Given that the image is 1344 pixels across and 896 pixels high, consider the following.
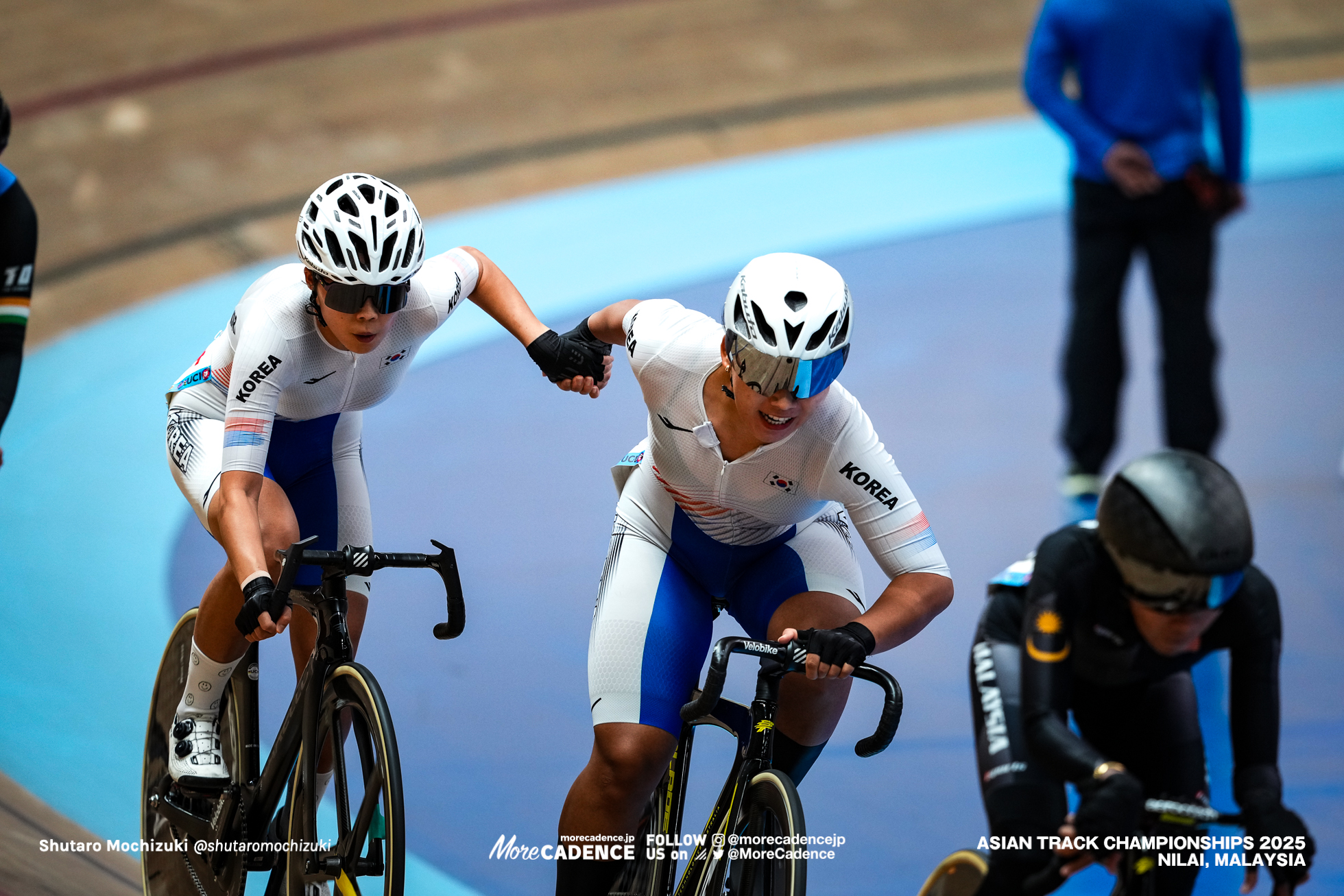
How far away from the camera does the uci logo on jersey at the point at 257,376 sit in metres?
3.17

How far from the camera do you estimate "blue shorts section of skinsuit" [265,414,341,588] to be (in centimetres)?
346

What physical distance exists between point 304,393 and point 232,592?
17.9 inches

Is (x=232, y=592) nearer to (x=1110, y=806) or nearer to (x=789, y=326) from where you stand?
(x=789, y=326)

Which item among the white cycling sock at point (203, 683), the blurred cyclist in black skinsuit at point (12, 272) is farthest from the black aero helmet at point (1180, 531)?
the blurred cyclist in black skinsuit at point (12, 272)

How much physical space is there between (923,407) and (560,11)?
481cm

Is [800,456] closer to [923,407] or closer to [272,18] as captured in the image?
[923,407]

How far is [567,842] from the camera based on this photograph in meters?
3.01

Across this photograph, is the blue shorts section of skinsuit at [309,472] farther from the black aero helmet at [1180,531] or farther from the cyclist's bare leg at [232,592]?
the black aero helmet at [1180,531]

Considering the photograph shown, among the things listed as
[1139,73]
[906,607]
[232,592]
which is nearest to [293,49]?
[1139,73]

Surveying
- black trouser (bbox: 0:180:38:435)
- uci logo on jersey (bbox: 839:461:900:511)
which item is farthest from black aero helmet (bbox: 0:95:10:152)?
uci logo on jersey (bbox: 839:461:900:511)

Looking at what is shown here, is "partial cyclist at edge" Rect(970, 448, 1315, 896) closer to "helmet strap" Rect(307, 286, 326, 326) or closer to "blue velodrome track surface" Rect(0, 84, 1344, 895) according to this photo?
"blue velodrome track surface" Rect(0, 84, 1344, 895)

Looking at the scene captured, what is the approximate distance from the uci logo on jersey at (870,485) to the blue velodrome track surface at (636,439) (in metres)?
1.24

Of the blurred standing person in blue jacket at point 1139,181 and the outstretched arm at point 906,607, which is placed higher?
the blurred standing person in blue jacket at point 1139,181

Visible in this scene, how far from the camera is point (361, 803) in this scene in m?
3.05
